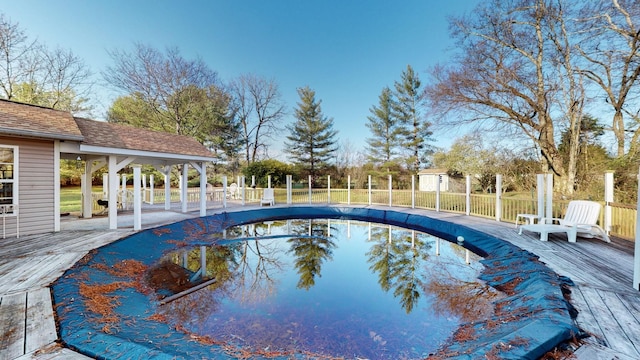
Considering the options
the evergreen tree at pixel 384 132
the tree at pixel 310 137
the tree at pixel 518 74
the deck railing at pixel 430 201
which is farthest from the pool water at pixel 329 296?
the tree at pixel 310 137

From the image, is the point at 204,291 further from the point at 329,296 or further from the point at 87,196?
the point at 87,196

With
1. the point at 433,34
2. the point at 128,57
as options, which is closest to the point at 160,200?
the point at 128,57

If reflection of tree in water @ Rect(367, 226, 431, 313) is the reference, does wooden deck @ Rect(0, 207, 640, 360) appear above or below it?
above

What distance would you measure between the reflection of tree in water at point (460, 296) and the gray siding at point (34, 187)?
841 cm

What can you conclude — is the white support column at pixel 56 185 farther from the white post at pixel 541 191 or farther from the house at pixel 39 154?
the white post at pixel 541 191

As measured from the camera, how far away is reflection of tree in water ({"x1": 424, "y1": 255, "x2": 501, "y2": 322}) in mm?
3512

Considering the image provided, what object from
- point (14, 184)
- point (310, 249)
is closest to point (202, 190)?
point (14, 184)

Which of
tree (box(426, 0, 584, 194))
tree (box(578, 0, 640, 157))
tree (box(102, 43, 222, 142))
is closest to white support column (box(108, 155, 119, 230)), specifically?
tree (box(102, 43, 222, 142))

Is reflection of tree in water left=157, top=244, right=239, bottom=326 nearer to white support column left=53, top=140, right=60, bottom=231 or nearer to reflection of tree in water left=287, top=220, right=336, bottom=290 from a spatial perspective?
reflection of tree in water left=287, top=220, right=336, bottom=290

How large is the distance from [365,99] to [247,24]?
12126 mm

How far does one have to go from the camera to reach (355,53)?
1783 centimetres

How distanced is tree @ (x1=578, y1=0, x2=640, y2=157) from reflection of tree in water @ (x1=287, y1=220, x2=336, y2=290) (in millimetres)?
10417

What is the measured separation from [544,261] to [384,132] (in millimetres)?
19839

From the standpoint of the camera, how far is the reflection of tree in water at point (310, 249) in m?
5.34
